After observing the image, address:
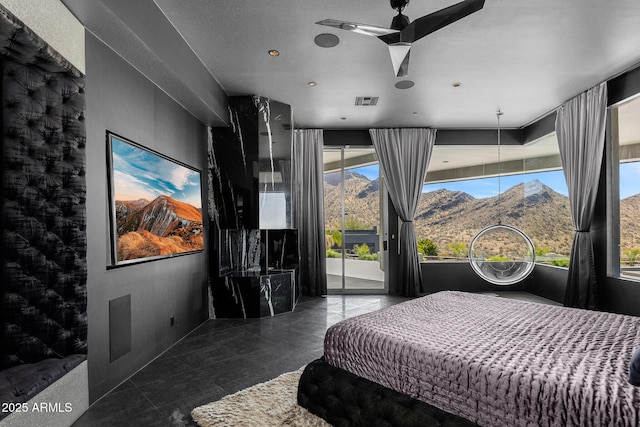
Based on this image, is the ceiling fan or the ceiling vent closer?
the ceiling fan

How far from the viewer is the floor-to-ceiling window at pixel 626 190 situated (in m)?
3.73

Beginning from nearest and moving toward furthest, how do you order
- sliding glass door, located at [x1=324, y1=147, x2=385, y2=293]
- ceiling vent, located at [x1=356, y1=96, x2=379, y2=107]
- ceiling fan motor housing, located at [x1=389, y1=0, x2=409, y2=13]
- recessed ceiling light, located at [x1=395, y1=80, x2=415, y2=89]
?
1. ceiling fan motor housing, located at [x1=389, y1=0, x2=409, y2=13]
2. recessed ceiling light, located at [x1=395, y1=80, x2=415, y2=89]
3. ceiling vent, located at [x1=356, y1=96, x2=379, y2=107]
4. sliding glass door, located at [x1=324, y1=147, x2=385, y2=293]

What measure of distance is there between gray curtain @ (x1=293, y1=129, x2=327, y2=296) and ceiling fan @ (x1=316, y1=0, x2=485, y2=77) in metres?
3.18

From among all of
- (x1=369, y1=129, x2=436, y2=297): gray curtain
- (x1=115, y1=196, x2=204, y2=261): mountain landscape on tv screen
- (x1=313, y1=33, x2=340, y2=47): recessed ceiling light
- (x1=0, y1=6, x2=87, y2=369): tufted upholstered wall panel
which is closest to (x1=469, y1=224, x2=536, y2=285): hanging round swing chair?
(x1=369, y1=129, x2=436, y2=297): gray curtain

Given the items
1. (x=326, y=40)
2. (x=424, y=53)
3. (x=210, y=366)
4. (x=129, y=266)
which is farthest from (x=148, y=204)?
(x=424, y=53)

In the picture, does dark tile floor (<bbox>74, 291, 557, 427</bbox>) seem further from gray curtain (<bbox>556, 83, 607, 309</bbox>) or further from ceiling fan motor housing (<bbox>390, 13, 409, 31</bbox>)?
gray curtain (<bbox>556, 83, 607, 309</bbox>)

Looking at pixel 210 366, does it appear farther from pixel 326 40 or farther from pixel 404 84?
pixel 404 84

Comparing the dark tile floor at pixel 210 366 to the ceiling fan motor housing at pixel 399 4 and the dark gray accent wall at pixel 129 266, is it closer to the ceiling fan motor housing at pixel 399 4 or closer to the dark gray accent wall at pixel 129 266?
the dark gray accent wall at pixel 129 266

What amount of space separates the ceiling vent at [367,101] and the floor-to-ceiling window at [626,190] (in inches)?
108

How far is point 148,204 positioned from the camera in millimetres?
2932

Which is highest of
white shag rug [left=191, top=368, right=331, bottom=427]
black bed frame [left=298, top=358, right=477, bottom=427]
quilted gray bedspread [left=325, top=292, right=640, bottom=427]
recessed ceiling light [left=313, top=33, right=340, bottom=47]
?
recessed ceiling light [left=313, top=33, right=340, bottom=47]

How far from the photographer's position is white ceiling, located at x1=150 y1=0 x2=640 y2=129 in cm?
258

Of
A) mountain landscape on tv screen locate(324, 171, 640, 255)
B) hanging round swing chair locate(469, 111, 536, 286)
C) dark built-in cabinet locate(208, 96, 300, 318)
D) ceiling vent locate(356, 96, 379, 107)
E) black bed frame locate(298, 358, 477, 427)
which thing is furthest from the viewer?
mountain landscape on tv screen locate(324, 171, 640, 255)

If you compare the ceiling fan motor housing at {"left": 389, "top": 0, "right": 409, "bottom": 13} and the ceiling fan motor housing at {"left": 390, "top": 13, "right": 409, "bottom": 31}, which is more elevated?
the ceiling fan motor housing at {"left": 389, "top": 0, "right": 409, "bottom": 13}
